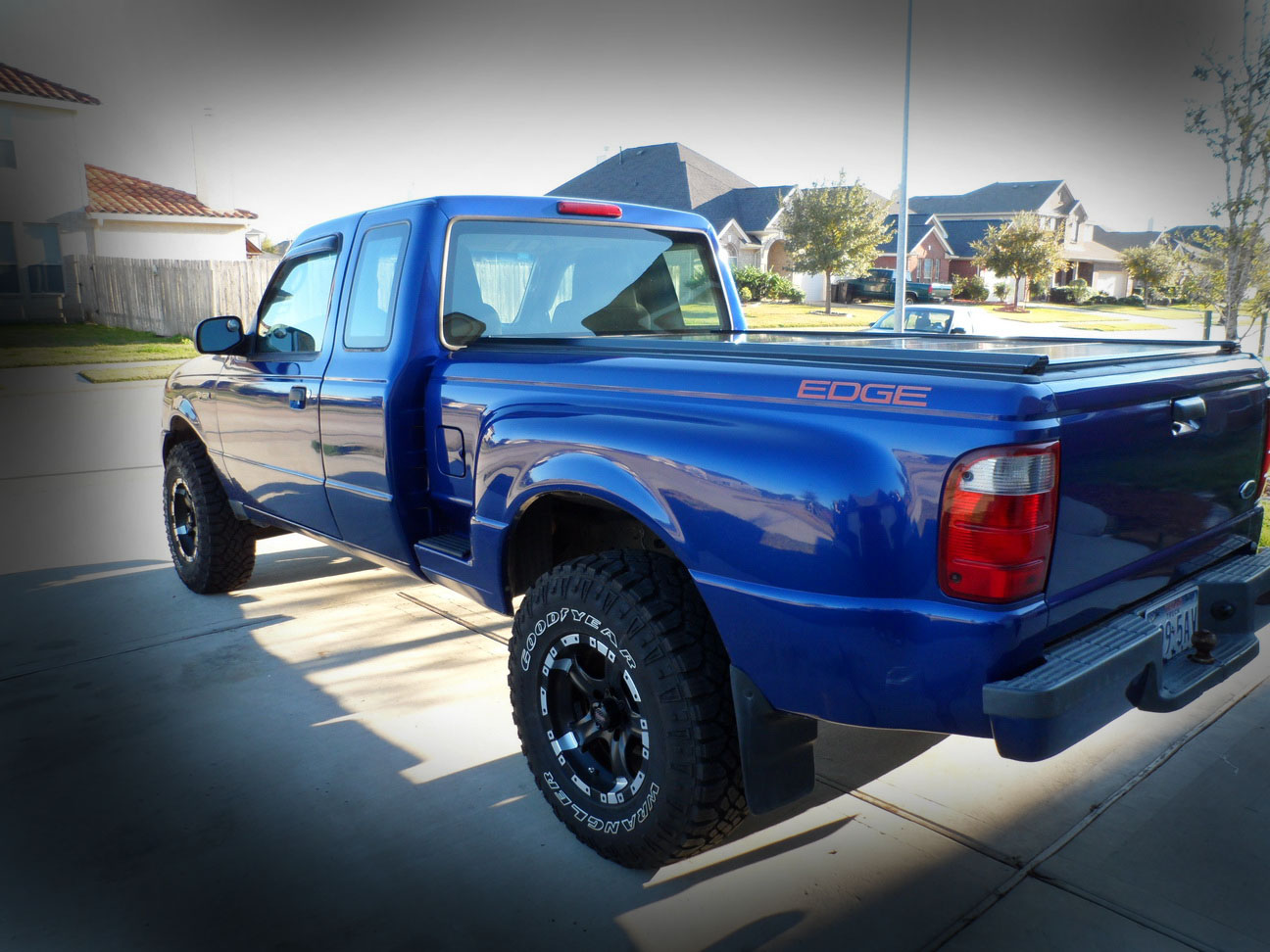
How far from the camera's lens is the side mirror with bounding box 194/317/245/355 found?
4523mm

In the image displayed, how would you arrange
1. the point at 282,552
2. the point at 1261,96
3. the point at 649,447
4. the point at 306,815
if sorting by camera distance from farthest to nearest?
the point at 1261,96 → the point at 282,552 → the point at 306,815 → the point at 649,447

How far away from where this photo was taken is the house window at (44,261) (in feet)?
86.3

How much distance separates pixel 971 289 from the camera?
52188 mm

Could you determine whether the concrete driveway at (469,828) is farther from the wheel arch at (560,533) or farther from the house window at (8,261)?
the house window at (8,261)

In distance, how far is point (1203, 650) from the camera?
265cm

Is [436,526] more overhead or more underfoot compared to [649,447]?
more underfoot

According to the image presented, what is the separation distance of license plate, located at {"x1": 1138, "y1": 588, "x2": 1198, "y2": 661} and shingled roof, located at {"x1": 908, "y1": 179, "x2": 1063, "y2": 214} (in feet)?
225

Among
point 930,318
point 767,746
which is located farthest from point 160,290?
point 767,746

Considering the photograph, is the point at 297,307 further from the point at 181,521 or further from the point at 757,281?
the point at 757,281

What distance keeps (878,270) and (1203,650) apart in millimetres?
46620

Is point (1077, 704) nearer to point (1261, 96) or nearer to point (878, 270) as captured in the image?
point (1261, 96)

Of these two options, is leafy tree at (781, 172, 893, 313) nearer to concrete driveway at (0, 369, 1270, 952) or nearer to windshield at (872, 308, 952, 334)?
windshield at (872, 308, 952, 334)

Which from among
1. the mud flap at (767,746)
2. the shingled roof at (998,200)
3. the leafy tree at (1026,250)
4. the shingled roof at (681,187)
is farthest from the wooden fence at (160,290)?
the shingled roof at (998,200)

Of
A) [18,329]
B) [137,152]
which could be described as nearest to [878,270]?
[137,152]
